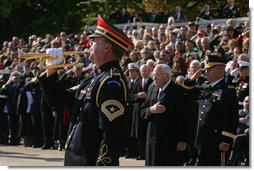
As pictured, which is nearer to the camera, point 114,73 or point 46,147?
point 114,73

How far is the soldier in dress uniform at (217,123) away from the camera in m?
10.2

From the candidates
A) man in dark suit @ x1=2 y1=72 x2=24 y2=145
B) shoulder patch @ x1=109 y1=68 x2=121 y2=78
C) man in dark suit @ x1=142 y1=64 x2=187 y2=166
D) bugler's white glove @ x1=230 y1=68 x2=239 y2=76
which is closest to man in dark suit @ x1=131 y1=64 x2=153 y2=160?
bugler's white glove @ x1=230 y1=68 x2=239 y2=76

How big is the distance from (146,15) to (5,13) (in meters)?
6.71

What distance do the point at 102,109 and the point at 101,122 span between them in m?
0.11

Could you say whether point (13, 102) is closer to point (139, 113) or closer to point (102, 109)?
point (139, 113)

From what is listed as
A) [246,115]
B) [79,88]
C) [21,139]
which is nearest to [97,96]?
[79,88]

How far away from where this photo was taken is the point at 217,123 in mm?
10391

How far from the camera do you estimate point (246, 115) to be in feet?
43.5

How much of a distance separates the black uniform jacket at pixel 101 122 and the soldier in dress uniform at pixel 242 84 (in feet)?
22.3

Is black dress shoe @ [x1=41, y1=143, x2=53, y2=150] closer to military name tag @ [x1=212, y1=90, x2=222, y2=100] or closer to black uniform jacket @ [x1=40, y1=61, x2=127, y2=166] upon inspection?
military name tag @ [x1=212, y1=90, x2=222, y2=100]

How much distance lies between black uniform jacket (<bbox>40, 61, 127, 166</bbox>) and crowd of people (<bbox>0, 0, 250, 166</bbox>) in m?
0.26

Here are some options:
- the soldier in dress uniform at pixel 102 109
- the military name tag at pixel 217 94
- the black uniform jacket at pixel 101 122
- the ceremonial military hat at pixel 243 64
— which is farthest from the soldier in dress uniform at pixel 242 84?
the black uniform jacket at pixel 101 122

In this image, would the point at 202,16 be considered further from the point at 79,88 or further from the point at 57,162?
the point at 79,88

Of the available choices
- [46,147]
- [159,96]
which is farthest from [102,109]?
[46,147]
